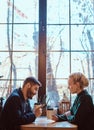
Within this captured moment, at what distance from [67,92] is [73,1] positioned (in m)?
1.09

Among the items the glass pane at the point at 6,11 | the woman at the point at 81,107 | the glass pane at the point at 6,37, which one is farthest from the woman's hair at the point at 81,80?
the glass pane at the point at 6,11

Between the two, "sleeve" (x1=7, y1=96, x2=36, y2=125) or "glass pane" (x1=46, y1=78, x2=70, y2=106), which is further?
"glass pane" (x1=46, y1=78, x2=70, y2=106)

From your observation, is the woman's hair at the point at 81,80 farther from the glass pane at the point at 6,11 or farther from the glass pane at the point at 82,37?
the glass pane at the point at 6,11

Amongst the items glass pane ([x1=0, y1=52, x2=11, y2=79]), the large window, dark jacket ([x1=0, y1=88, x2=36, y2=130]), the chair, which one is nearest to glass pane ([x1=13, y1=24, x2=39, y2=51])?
the large window

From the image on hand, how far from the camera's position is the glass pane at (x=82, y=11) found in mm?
3156

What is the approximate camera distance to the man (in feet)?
7.39

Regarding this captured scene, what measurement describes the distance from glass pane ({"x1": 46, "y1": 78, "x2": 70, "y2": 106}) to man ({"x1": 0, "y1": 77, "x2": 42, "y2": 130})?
0.55 meters

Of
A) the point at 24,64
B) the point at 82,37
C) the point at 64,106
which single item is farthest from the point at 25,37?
the point at 64,106

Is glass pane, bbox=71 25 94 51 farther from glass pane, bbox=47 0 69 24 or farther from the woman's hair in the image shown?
the woman's hair

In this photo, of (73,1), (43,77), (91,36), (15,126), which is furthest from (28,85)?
(73,1)

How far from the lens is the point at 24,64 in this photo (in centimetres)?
311

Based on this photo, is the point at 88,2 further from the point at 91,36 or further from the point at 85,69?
the point at 85,69

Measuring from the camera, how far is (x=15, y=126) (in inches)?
88.1

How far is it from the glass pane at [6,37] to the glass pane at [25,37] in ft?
0.19
